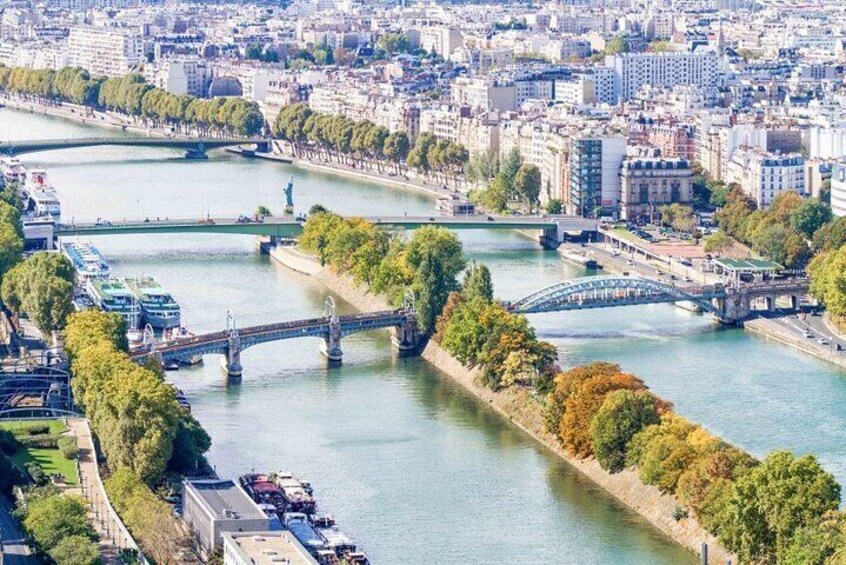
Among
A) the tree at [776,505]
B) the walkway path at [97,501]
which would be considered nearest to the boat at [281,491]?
the walkway path at [97,501]

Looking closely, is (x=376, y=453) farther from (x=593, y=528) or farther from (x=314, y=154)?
(x=314, y=154)

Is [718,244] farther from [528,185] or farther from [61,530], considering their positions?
[61,530]

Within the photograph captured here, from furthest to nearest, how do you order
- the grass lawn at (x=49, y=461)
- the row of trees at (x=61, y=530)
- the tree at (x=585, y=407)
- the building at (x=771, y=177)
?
the building at (x=771, y=177) → the tree at (x=585, y=407) → the grass lawn at (x=49, y=461) → the row of trees at (x=61, y=530)

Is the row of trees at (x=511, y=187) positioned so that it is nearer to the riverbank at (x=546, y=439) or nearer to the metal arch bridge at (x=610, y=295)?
the riverbank at (x=546, y=439)

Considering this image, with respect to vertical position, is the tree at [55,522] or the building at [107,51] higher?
the building at [107,51]

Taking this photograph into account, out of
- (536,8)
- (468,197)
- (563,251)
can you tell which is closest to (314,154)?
(468,197)
